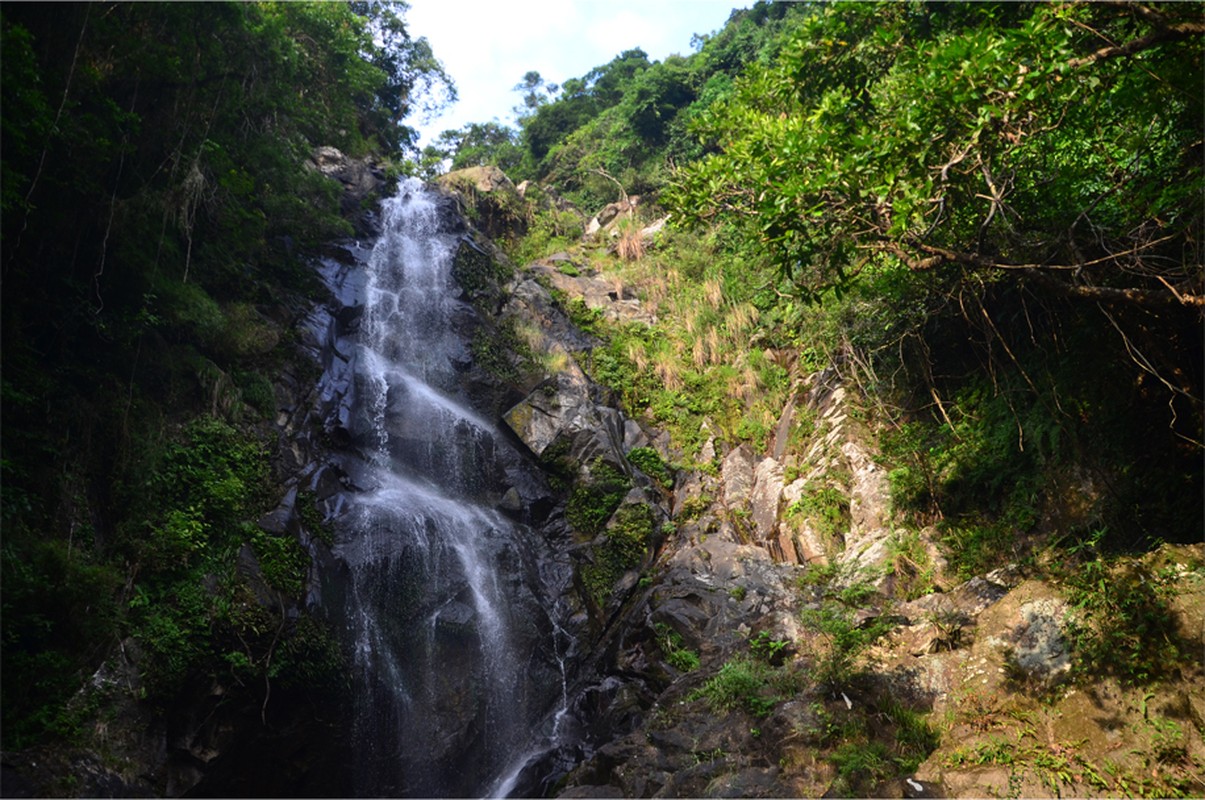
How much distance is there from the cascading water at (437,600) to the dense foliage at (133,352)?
3.73 ft

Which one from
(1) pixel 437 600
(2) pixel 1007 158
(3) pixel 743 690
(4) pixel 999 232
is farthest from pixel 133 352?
(4) pixel 999 232

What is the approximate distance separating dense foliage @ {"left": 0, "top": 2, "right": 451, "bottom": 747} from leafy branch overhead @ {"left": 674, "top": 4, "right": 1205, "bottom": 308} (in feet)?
21.1

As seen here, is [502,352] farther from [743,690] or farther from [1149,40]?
[1149,40]

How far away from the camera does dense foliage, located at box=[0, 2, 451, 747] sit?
264 inches

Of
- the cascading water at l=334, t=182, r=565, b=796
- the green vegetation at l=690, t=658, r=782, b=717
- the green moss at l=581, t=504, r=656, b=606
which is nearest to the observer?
the green vegetation at l=690, t=658, r=782, b=717

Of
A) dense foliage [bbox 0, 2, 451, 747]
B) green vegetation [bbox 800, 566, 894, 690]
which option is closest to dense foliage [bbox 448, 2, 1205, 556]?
green vegetation [bbox 800, 566, 894, 690]

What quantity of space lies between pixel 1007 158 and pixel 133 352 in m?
10.4

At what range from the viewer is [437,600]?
406 inches

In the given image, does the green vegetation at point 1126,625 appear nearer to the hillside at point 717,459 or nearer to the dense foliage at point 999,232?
the hillside at point 717,459

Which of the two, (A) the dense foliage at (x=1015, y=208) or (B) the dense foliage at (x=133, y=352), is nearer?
(A) the dense foliage at (x=1015, y=208)

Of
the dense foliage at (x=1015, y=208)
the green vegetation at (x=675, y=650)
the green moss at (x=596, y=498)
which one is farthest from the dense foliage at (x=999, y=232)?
the green moss at (x=596, y=498)

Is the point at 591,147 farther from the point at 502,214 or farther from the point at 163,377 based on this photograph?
the point at 163,377

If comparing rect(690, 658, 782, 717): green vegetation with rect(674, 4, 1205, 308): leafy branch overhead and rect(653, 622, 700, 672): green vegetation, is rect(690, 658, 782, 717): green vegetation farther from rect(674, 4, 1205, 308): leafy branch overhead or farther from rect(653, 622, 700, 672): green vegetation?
rect(674, 4, 1205, 308): leafy branch overhead

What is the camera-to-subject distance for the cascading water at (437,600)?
9188 millimetres
